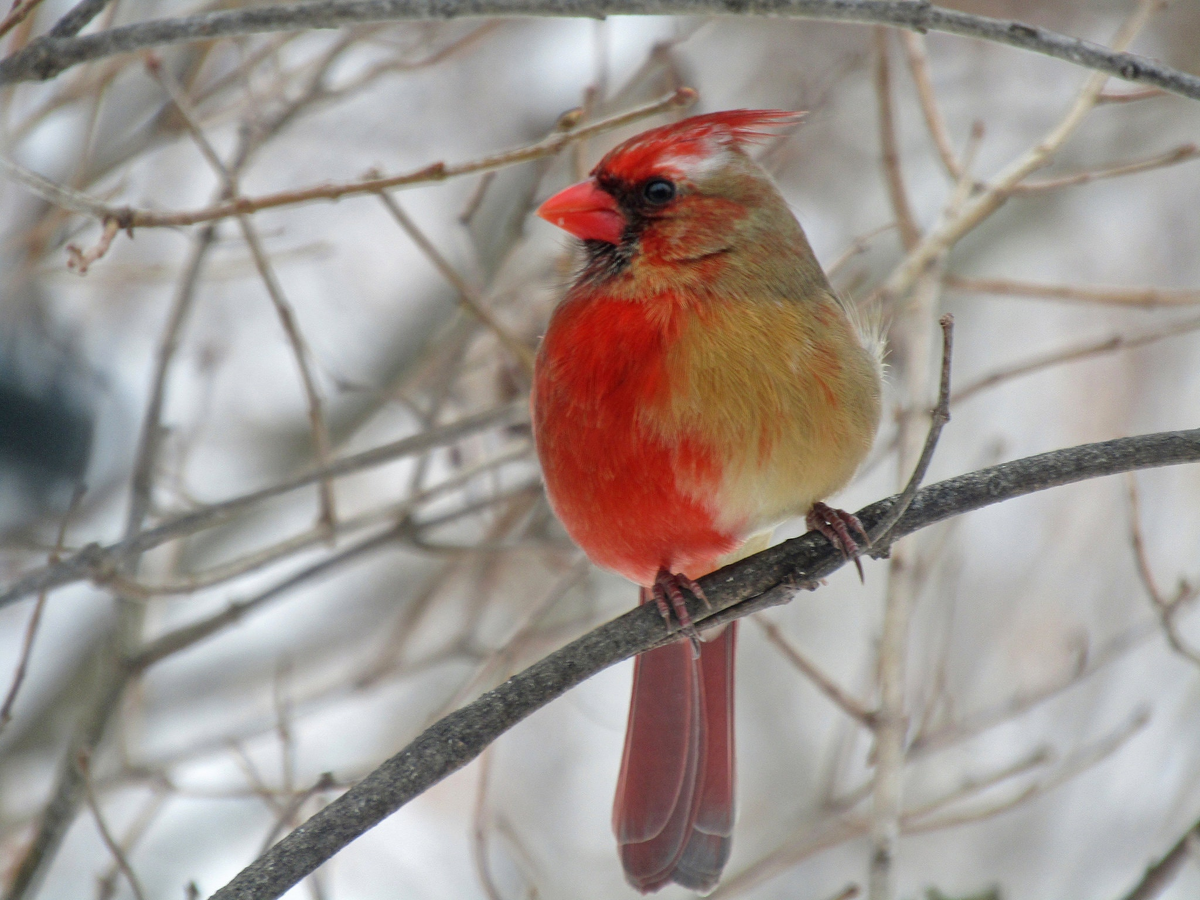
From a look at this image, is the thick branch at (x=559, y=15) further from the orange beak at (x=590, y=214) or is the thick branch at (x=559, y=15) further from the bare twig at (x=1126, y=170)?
the bare twig at (x=1126, y=170)

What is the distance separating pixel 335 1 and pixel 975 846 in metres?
4.58

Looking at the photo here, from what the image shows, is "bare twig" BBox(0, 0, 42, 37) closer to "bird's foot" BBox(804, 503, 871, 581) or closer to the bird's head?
the bird's head

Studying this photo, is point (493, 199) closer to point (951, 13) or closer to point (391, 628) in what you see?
point (391, 628)

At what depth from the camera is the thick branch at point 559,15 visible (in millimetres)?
1529

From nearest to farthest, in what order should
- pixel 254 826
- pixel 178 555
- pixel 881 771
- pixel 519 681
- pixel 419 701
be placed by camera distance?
1. pixel 519 681
2. pixel 881 771
3. pixel 178 555
4. pixel 254 826
5. pixel 419 701

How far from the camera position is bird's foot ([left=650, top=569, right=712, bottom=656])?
6.42ft

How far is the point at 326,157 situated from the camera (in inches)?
199

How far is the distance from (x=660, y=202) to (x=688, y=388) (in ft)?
1.40

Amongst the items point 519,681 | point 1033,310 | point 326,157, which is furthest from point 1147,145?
point 519,681

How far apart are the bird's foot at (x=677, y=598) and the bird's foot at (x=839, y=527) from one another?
0.73ft

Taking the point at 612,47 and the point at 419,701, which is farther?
the point at 419,701

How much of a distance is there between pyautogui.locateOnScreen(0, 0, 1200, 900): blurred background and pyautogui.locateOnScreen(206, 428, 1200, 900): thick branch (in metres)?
0.36

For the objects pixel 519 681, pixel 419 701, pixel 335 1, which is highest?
pixel 419 701

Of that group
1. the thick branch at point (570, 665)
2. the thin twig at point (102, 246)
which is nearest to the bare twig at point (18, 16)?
the thin twig at point (102, 246)
